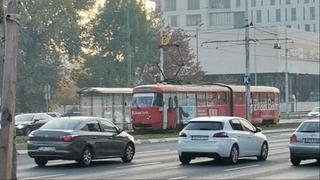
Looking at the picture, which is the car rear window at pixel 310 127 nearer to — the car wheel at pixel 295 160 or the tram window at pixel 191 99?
the car wheel at pixel 295 160

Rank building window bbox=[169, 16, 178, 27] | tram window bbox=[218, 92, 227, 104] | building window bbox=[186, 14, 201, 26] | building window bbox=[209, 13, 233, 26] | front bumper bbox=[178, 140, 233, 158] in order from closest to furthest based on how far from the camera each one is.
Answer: front bumper bbox=[178, 140, 233, 158] < tram window bbox=[218, 92, 227, 104] < building window bbox=[209, 13, 233, 26] < building window bbox=[186, 14, 201, 26] < building window bbox=[169, 16, 178, 27]

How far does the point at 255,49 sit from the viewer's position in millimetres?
101500

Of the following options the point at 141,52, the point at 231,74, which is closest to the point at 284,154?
the point at 141,52

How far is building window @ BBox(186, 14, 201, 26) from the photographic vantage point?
108000 mm

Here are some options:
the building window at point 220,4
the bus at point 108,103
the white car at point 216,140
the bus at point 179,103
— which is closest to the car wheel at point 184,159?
the white car at point 216,140

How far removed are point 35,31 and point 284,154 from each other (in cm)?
4960

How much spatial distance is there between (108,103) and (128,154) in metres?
23.1

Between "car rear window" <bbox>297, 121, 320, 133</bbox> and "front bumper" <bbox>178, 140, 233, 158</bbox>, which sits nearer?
"car rear window" <bbox>297, 121, 320, 133</bbox>

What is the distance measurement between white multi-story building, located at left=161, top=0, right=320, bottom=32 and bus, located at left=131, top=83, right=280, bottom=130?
1150cm

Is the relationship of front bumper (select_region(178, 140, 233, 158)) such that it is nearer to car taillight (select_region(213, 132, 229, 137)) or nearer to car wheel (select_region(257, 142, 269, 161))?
car taillight (select_region(213, 132, 229, 137))

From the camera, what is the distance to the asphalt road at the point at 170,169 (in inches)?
719

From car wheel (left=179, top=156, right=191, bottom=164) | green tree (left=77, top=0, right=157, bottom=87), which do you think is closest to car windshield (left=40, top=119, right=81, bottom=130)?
car wheel (left=179, top=156, right=191, bottom=164)

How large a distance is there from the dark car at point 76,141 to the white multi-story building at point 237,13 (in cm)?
3746

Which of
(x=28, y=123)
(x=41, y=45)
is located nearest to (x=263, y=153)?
(x=28, y=123)
